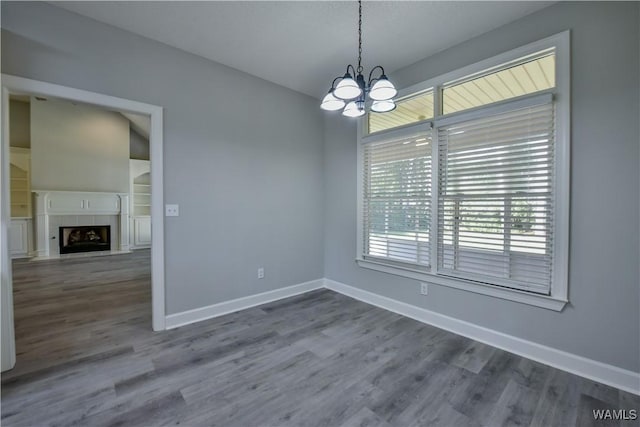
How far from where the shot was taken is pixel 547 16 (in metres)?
2.17

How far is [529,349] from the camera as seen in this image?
2.25 m

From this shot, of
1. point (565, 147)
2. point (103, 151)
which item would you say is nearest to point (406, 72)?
point (565, 147)

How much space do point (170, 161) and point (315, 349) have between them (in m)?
2.34

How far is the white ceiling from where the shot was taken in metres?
2.19

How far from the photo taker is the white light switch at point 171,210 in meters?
2.74

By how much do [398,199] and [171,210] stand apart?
8.31ft

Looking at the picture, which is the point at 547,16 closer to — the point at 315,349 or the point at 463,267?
the point at 463,267

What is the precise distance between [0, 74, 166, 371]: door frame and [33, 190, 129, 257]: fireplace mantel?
5.90 metres

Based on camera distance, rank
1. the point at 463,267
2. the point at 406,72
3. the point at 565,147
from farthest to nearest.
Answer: the point at 406,72 < the point at 463,267 < the point at 565,147

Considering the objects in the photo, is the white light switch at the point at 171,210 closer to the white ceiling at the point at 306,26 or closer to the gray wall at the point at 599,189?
the white ceiling at the point at 306,26

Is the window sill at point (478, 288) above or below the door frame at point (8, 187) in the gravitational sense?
below

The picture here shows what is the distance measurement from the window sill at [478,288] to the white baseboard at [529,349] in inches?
13.2

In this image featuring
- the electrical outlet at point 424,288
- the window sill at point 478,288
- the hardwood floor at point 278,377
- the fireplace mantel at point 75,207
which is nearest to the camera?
the hardwood floor at point 278,377

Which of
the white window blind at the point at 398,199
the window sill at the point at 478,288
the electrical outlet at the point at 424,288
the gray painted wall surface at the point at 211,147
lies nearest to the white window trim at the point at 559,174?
the window sill at the point at 478,288
